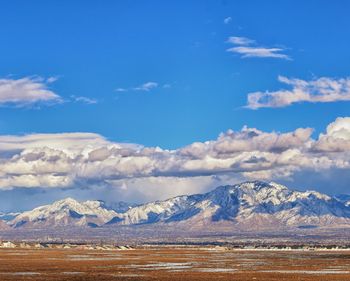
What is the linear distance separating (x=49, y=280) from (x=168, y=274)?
815 inches

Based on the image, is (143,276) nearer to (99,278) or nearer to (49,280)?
(99,278)

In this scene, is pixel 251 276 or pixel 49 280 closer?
pixel 49 280

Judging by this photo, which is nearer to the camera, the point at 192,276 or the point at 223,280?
the point at 223,280

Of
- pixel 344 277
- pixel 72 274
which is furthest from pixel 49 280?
pixel 344 277

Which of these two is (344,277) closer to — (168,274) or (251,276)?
(251,276)

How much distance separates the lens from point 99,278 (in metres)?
94.9

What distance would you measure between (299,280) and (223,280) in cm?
1008

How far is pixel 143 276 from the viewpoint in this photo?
101 m

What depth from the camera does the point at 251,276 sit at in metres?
102

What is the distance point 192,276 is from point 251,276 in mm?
8601

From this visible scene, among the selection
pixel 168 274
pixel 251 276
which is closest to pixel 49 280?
pixel 168 274

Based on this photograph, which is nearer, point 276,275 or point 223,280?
point 223,280

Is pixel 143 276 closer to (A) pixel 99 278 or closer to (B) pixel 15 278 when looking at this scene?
(A) pixel 99 278

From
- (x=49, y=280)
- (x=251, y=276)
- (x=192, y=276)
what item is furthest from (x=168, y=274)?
(x=49, y=280)
